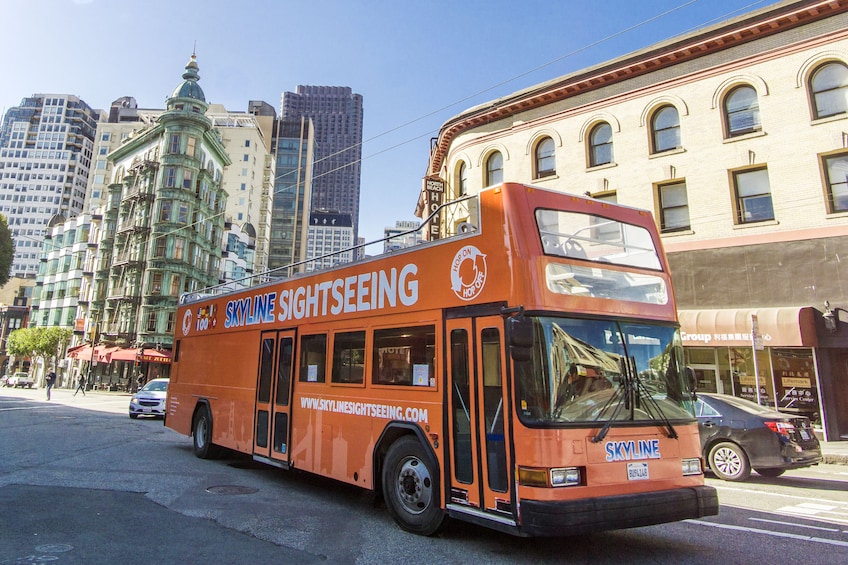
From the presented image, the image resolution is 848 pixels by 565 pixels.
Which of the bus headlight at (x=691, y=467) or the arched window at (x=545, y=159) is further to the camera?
the arched window at (x=545, y=159)

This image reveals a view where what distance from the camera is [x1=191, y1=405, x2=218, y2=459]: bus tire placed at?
439 inches

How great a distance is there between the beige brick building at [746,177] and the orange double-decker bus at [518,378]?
1142 cm

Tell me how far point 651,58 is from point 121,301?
158 ft

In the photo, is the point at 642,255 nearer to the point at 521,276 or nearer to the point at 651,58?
the point at 521,276

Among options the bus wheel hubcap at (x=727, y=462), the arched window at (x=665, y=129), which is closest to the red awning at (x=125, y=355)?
the arched window at (x=665, y=129)

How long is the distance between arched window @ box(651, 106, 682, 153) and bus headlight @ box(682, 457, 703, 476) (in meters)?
16.8

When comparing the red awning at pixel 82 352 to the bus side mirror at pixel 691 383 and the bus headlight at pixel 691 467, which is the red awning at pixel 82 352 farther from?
the bus headlight at pixel 691 467

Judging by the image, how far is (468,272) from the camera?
5898 mm

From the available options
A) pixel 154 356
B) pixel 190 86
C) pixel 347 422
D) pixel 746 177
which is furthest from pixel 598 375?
pixel 190 86

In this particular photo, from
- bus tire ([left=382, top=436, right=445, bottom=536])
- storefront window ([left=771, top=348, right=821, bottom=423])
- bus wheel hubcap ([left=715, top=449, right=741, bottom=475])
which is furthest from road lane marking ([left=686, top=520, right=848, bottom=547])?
storefront window ([left=771, top=348, right=821, bottom=423])

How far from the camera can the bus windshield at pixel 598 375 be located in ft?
16.1

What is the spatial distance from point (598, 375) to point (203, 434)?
932cm

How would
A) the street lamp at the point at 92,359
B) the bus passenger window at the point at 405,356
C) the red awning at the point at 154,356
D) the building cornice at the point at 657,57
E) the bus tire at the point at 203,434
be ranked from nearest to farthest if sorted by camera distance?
the bus passenger window at the point at 405,356
the bus tire at the point at 203,434
the building cornice at the point at 657,57
the red awning at the point at 154,356
the street lamp at the point at 92,359

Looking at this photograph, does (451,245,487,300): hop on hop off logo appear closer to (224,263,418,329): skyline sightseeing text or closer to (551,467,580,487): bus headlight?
(224,263,418,329): skyline sightseeing text
